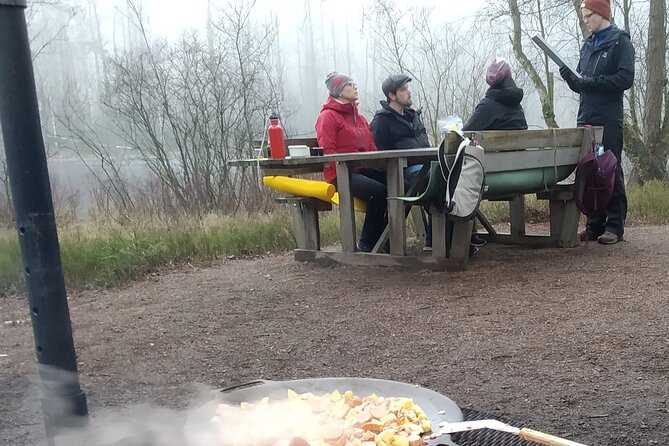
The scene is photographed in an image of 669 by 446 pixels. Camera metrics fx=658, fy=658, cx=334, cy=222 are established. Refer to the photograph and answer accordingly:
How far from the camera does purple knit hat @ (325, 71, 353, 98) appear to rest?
4527mm

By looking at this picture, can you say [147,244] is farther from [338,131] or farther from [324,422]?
[324,422]

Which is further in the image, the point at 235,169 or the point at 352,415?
the point at 235,169

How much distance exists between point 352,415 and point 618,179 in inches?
145

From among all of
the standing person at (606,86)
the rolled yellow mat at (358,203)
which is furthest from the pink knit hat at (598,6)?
the rolled yellow mat at (358,203)

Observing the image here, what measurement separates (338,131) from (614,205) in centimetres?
197

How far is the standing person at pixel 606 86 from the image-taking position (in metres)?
4.44

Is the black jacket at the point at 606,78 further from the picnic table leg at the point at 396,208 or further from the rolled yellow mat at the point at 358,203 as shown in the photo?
the rolled yellow mat at the point at 358,203

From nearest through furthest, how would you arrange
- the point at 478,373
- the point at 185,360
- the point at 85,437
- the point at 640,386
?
the point at 85,437 → the point at 640,386 → the point at 478,373 → the point at 185,360

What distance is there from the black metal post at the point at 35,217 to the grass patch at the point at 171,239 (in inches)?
123

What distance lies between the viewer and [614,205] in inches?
179

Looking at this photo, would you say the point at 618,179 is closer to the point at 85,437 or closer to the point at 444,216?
the point at 444,216

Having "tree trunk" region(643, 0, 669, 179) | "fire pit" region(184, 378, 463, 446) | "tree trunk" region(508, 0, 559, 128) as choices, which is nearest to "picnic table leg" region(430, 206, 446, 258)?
"fire pit" region(184, 378, 463, 446)

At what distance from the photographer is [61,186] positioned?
784 centimetres

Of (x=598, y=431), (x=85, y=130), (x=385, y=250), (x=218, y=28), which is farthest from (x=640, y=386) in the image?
(x=85, y=130)
